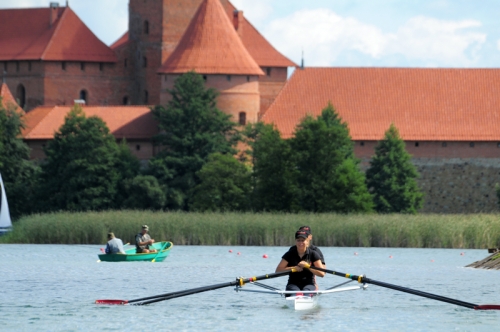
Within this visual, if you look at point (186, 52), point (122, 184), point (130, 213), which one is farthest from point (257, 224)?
point (186, 52)

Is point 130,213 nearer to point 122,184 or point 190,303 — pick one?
point 122,184

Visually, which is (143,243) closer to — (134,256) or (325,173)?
(134,256)

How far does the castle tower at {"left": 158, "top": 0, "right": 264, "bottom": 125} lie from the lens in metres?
69.2

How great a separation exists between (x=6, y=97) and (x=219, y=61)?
33.8 feet

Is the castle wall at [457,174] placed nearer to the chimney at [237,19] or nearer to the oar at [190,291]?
the chimney at [237,19]

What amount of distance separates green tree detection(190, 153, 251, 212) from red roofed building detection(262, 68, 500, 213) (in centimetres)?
558

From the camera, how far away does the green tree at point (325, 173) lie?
5709 cm

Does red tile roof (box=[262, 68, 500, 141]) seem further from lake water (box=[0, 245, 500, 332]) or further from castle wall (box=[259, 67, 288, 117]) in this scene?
lake water (box=[0, 245, 500, 332])

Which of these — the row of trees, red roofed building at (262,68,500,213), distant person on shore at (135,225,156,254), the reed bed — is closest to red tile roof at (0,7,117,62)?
the row of trees

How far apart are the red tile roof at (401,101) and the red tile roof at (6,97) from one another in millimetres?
11144

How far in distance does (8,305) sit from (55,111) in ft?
141

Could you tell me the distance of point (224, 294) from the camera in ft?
103

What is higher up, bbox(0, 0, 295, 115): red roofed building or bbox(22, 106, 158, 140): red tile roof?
bbox(0, 0, 295, 115): red roofed building

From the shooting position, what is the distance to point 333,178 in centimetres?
5797
